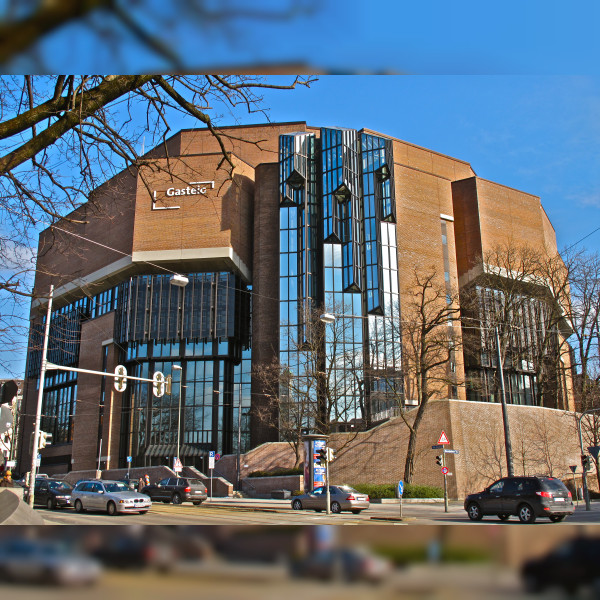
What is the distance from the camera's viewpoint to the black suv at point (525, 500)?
57.9 feet

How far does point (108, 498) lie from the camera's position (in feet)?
74.8

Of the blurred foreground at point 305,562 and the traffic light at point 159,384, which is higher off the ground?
the traffic light at point 159,384

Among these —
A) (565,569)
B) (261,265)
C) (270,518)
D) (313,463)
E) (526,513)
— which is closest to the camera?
(565,569)

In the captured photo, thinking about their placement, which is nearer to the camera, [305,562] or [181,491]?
[305,562]

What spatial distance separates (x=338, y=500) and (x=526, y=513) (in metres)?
9.79

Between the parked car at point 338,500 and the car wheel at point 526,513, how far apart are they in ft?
28.7

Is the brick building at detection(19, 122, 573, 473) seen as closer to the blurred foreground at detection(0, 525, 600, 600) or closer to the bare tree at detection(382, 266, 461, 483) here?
the bare tree at detection(382, 266, 461, 483)

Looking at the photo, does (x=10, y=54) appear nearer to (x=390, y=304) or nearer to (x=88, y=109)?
(x=88, y=109)

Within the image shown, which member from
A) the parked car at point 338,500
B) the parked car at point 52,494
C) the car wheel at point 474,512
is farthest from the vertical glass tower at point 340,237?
the car wheel at point 474,512

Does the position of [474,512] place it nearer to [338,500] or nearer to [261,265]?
[338,500]

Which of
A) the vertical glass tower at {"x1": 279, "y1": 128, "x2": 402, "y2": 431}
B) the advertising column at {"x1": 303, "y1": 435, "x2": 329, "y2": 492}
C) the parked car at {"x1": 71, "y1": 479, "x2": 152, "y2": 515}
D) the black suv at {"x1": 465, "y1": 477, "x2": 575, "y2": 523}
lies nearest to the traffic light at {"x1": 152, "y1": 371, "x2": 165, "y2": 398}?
the parked car at {"x1": 71, "y1": 479, "x2": 152, "y2": 515}

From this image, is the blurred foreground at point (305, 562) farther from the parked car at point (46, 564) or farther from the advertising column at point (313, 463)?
the advertising column at point (313, 463)

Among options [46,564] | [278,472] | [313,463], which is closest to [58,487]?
[313,463]

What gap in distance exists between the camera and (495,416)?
40594 mm
